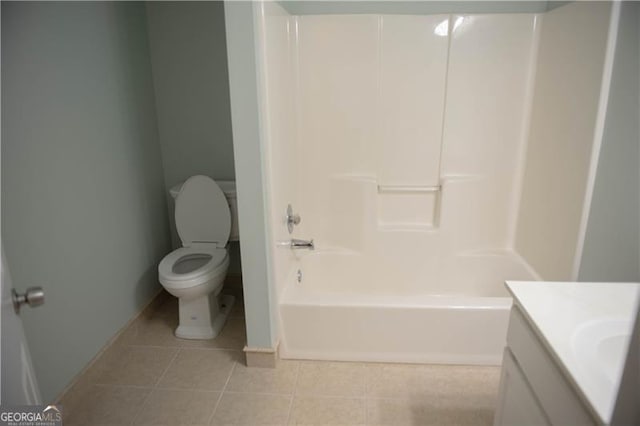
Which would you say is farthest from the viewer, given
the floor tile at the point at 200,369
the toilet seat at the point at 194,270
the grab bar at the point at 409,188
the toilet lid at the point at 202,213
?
the grab bar at the point at 409,188

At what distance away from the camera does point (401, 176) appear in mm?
2588

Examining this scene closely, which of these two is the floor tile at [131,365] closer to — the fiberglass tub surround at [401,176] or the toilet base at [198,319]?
the toilet base at [198,319]

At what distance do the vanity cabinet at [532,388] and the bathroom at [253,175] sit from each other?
342 mm

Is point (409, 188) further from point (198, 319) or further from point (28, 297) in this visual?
point (28, 297)

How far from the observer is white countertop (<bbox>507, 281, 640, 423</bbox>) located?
2.55 feet

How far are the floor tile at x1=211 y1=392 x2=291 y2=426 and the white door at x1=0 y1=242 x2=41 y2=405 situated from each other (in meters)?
1.03

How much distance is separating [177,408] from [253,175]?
113cm

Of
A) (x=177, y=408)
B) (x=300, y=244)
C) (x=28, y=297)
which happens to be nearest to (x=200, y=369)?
(x=177, y=408)

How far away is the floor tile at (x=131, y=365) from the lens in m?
1.98

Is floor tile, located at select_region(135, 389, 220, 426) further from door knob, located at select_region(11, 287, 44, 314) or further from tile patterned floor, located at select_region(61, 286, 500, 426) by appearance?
door knob, located at select_region(11, 287, 44, 314)

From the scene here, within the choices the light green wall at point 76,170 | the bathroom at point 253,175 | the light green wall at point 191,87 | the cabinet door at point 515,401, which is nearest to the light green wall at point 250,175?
the bathroom at point 253,175

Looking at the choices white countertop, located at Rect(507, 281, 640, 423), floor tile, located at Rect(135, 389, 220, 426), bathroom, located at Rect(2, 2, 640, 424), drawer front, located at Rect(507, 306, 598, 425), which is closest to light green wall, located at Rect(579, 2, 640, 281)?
bathroom, located at Rect(2, 2, 640, 424)

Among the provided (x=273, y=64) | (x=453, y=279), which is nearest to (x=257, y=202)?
(x=273, y=64)

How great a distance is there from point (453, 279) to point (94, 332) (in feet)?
7.16
